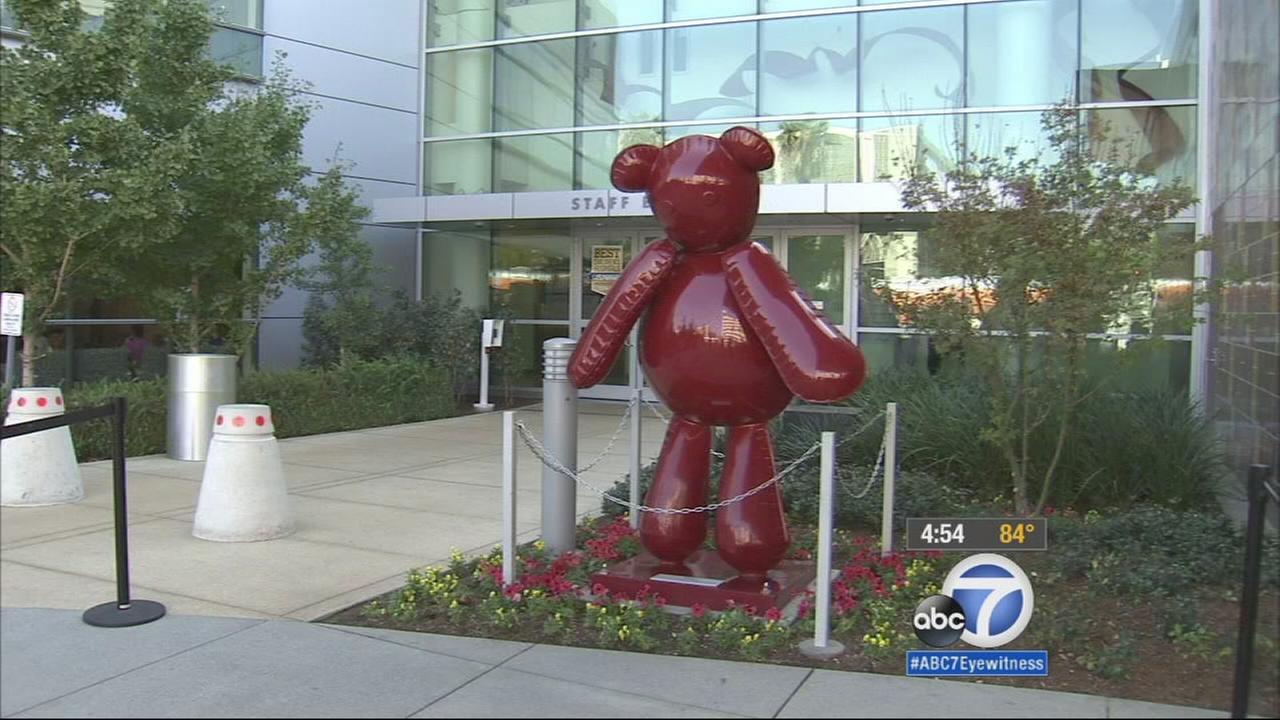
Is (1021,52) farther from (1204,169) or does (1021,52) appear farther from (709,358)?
(709,358)

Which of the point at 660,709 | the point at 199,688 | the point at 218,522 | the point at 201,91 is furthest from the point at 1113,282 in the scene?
the point at 201,91

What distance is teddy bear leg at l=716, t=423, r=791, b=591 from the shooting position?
499cm

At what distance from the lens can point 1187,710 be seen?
3.78 metres

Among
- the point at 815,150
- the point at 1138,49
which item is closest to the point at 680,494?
the point at 815,150

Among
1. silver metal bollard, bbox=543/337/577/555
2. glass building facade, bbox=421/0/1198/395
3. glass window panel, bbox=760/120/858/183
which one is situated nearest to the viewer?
silver metal bollard, bbox=543/337/577/555

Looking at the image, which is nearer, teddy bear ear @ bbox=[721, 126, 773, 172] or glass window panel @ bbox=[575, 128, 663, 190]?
teddy bear ear @ bbox=[721, 126, 773, 172]

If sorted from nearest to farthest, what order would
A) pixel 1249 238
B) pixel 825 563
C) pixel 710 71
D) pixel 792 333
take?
pixel 825 563, pixel 792 333, pixel 1249 238, pixel 710 71

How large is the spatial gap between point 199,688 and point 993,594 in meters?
3.27

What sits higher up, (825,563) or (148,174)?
(148,174)

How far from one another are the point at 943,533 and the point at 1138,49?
1094 cm

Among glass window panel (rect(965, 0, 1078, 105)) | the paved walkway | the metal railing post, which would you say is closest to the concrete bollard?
the paved walkway

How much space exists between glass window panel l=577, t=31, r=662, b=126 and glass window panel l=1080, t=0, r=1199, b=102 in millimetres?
5987

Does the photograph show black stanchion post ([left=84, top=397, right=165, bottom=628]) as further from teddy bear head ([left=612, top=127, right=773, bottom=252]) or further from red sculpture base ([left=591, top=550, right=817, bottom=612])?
teddy bear head ([left=612, top=127, right=773, bottom=252])

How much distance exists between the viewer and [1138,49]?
41.6 ft
